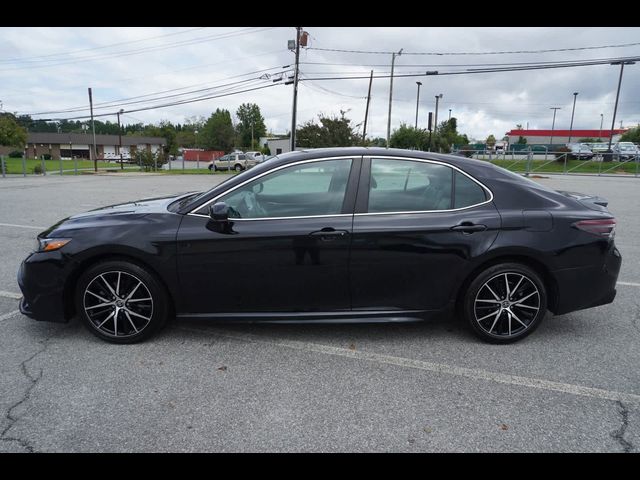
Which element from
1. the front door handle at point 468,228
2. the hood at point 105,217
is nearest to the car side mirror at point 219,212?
the hood at point 105,217

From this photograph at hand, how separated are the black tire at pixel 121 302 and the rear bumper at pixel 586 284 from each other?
3.23 metres

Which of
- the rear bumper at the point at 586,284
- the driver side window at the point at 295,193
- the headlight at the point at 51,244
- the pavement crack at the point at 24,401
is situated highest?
the driver side window at the point at 295,193

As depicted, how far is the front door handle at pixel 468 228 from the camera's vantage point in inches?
132

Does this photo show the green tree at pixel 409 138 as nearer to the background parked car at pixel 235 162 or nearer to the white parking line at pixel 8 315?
the background parked car at pixel 235 162

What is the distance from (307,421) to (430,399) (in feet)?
2.73

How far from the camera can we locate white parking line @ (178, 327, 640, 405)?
112 inches

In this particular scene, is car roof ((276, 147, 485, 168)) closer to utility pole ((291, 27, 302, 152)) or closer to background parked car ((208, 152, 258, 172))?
utility pole ((291, 27, 302, 152))

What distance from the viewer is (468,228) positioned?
3.36m

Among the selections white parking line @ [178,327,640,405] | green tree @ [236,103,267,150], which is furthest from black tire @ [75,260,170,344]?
green tree @ [236,103,267,150]

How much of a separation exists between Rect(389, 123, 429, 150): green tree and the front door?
45.7m

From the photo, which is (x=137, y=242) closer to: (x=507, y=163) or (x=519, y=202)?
(x=519, y=202)
